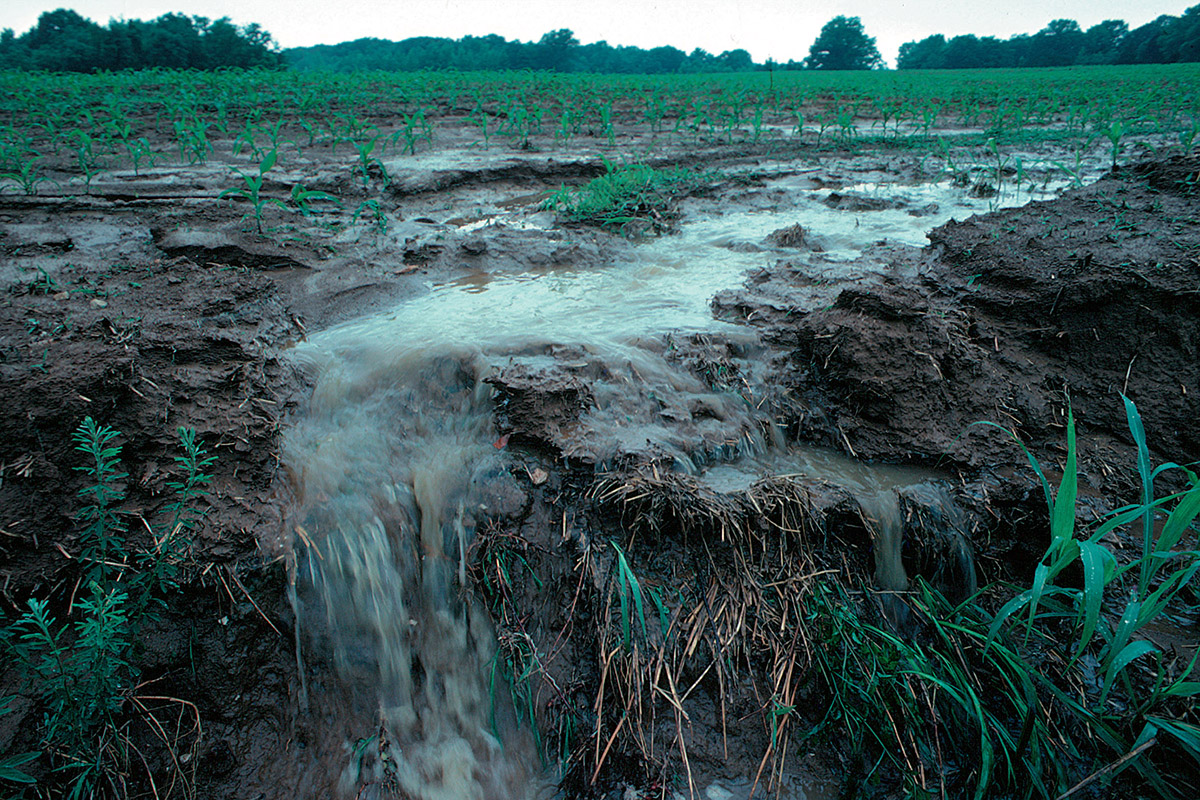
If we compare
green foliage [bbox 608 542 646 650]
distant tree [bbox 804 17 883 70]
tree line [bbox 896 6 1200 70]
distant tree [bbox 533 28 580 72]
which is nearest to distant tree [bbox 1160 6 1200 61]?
tree line [bbox 896 6 1200 70]

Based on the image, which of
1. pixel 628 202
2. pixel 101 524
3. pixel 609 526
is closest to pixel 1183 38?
pixel 628 202

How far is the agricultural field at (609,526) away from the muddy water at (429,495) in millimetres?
15

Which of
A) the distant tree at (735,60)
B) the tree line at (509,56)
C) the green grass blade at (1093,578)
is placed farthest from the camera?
the distant tree at (735,60)

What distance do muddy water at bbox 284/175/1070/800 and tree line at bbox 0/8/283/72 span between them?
68.3 ft

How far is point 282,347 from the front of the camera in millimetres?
3064

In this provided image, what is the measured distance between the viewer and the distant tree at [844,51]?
148ft

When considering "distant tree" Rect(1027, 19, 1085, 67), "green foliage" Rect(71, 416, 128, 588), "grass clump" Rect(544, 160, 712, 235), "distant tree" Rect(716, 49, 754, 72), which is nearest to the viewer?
"green foliage" Rect(71, 416, 128, 588)

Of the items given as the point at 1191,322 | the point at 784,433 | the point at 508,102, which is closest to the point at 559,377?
the point at 784,433

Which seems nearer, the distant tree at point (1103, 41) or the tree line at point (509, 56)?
the tree line at point (509, 56)

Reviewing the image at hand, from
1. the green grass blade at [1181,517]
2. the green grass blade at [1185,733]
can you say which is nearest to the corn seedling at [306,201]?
the green grass blade at [1181,517]

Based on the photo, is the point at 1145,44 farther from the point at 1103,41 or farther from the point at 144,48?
→ the point at 144,48

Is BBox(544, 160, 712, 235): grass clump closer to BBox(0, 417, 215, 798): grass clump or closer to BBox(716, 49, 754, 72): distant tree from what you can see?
BBox(0, 417, 215, 798): grass clump

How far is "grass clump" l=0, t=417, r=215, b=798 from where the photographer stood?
5.44 feet

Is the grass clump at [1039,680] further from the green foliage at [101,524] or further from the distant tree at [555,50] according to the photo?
the distant tree at [555,50]
